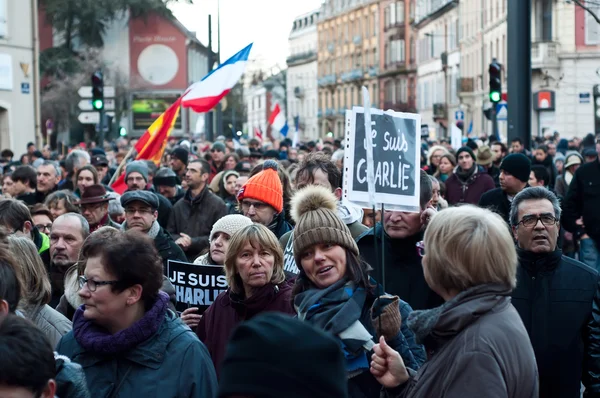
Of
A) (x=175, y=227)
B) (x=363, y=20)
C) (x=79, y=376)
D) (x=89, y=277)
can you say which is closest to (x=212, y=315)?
(x=89, y=277)

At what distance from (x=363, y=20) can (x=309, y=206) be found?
10284cm

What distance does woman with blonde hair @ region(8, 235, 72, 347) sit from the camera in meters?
5.05

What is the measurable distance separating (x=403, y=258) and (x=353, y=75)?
344 ft

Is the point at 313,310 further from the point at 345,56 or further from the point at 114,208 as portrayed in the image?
the point at 345,56

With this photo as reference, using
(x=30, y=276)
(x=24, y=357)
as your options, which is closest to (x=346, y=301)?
(x=30, y=276)

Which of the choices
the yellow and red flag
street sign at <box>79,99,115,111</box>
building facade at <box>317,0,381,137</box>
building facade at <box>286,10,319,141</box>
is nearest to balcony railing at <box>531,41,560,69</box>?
street sign at <box>79,99,115,111</box>

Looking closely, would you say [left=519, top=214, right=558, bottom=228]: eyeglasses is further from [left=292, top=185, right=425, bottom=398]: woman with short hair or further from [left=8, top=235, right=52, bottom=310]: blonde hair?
[left=8, top=235, right=52, bottom=310]: blonde hair

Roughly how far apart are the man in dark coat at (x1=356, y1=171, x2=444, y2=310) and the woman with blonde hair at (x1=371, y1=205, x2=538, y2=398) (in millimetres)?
1935

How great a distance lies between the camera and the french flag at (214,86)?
14656 mm

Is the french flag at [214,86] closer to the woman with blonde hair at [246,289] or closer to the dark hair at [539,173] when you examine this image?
the dark hair at [539,173]

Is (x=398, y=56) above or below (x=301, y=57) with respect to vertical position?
below

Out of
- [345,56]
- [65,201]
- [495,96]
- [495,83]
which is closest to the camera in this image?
[65,201]

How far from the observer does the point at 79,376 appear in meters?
3.77

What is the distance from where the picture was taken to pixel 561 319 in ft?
19.1
